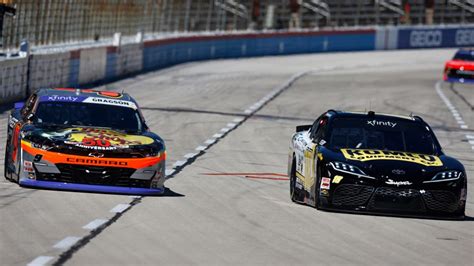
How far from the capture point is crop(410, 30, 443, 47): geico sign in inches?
2906

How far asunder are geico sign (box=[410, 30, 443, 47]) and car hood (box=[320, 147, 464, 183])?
2335 inches

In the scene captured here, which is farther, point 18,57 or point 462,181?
point 18,57

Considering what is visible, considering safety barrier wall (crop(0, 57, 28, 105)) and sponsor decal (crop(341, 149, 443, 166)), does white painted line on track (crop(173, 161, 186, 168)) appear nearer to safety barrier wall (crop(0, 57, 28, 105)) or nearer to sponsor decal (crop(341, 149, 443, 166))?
sponsor decal (crop(341, 149, 443, 166))

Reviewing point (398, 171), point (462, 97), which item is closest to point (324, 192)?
point (398, 171)

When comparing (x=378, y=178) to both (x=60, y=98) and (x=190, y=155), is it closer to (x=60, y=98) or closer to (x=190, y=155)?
(x=60, y=98)

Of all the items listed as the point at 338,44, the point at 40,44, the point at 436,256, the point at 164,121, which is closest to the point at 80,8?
the point at 40,44

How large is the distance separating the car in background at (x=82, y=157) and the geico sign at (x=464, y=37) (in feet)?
204

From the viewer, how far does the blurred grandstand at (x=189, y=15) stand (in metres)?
37.9

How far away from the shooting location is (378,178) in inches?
563

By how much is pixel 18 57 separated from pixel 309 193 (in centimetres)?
1655

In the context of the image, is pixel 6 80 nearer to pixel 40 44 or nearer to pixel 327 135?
pixel 40 44

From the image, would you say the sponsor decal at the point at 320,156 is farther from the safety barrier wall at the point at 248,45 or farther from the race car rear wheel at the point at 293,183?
the safety barrier wall at the point at 248,45

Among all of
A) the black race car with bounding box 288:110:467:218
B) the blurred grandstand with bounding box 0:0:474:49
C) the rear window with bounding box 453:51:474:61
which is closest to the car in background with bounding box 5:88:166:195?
the black race car with bounding box 288:110:467:218

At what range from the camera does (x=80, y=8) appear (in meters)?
43.2
